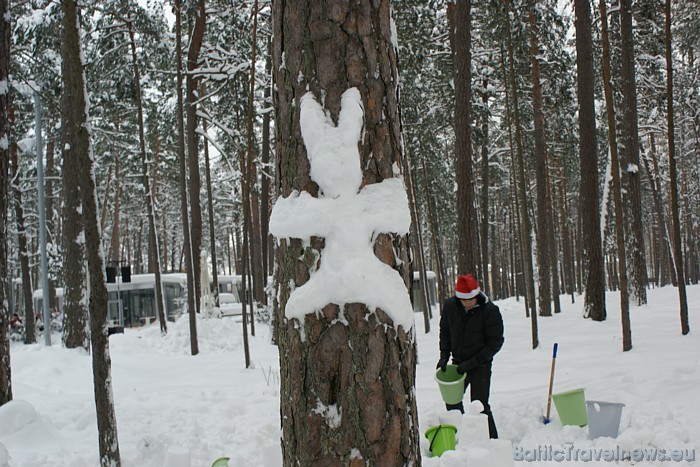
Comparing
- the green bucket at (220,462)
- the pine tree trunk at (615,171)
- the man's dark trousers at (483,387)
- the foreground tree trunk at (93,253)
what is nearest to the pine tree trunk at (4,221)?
the foreground tree trunk at (93,253)

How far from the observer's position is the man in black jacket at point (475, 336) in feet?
17.0

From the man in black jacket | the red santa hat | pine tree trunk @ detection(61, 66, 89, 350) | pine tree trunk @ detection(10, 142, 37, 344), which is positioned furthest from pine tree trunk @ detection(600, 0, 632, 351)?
pine tree trunk @ detection(10, 142, 37, 344)

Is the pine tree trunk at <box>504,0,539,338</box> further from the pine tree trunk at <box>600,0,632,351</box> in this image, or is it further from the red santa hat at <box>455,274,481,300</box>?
the red santa hat at <box>455,274,481,300</box>

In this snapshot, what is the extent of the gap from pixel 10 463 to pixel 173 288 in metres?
23.6

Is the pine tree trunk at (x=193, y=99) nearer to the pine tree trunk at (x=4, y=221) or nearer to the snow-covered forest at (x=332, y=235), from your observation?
the snow-covered forest at (x=332, y=235)

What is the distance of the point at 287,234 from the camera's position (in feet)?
6.77

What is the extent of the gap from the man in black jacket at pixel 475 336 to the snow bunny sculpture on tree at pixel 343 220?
3255mm

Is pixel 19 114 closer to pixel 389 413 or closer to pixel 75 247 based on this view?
pixel 75 247

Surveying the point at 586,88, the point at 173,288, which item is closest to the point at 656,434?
the point at 586,88

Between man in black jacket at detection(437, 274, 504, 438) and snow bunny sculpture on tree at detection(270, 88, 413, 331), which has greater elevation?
snow bunny sculpture on tree at detection(270, 88, 413, 331)

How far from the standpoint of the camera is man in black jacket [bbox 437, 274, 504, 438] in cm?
517

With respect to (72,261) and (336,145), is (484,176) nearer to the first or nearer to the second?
(72,261)

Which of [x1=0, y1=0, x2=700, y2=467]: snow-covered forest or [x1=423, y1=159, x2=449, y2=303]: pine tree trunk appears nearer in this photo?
[x1=0, y1=0, x2=700, y2=467]: snow-covered forest

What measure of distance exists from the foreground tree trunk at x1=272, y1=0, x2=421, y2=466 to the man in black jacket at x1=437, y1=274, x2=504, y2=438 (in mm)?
3259
